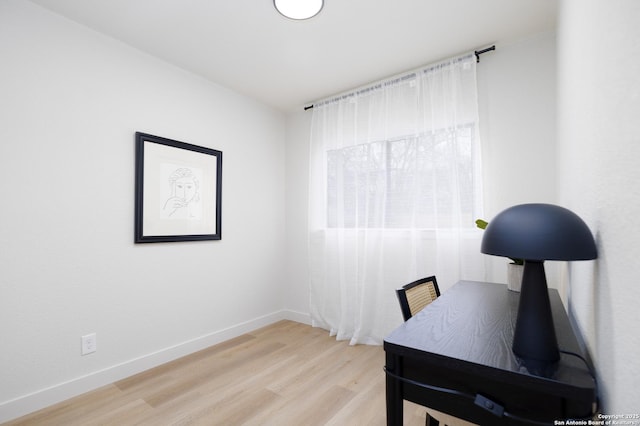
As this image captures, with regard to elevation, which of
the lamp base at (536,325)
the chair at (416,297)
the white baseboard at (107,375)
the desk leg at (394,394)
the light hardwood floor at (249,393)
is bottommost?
the light hardwood floor at (249,393)

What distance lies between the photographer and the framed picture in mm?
2441

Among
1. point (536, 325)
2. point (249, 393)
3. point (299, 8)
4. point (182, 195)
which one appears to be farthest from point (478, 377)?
point (182, 195)

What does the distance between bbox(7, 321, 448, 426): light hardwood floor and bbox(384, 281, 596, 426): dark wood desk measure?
3.61 ft

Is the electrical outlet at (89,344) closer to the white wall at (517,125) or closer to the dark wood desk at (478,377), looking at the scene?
the dark wood desk at (478,377)

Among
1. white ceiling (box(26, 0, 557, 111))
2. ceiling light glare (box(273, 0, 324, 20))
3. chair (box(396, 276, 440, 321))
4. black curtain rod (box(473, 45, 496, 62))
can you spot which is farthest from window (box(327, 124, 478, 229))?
ceiling light glare (box(273, 0, 324, 20))

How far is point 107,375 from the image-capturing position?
7.20ft

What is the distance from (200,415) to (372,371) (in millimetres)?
Answer: 1266

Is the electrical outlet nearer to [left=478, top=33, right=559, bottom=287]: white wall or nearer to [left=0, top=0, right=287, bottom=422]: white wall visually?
[left=0, top=0, right=287, bottom=422]: white wall

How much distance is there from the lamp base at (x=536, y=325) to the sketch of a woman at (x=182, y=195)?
2.60 meters

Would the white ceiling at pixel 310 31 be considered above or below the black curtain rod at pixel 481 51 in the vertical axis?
above

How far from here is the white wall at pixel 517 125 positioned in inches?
87.3

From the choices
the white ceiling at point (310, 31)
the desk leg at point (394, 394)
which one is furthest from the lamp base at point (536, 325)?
the white ceiling at point (310, 31)

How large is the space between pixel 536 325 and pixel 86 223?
2619 mm

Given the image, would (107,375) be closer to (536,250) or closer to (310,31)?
(536,250)
